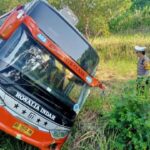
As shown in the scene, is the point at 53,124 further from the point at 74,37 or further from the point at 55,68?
the point at 74,37

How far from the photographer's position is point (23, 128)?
18.3 feet

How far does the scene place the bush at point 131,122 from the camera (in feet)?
18.8

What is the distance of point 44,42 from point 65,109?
961 mm

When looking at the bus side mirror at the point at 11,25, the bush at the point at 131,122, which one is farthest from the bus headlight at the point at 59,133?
the bus side mirror at the point at 11,25

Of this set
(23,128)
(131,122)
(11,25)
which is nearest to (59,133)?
(23,128)

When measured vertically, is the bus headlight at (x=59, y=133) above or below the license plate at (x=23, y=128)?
below

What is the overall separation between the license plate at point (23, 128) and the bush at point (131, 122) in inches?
44.5

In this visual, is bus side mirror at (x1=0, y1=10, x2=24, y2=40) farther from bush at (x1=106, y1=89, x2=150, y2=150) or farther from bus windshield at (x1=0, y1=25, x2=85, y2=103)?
bush at (x1=106, y1=89, x2=150, y2=150)

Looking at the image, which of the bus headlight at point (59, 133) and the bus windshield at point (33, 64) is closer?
the bus windshield at point (33, 64)

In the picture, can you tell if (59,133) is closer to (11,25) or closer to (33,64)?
(33,64)

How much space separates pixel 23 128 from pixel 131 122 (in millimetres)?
1441

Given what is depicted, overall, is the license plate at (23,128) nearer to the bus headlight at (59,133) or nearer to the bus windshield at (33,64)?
the bus headlight at (59,133)

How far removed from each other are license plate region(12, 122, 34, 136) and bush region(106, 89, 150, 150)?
1131mm

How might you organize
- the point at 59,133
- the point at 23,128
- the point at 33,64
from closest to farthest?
the point at 23,128, the point at 33,64, the point at 59,133
